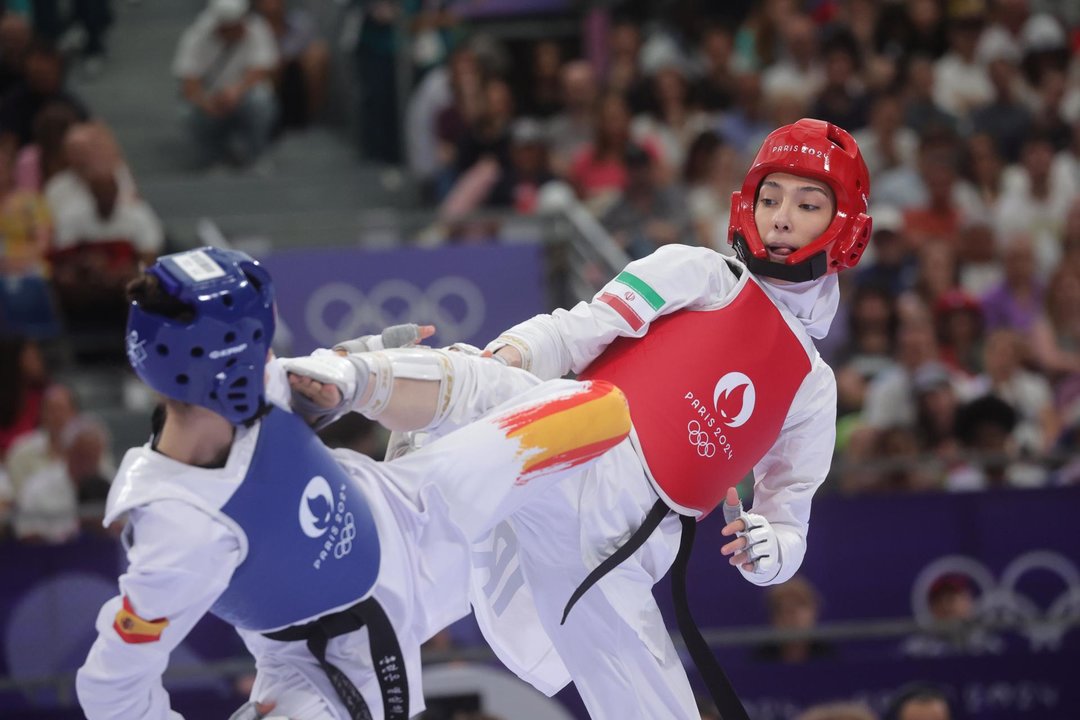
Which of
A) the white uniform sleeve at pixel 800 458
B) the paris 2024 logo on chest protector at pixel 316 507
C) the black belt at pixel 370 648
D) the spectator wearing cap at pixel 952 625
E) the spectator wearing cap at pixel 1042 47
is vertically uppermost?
the spectator wearing cap at pixel 1042 47

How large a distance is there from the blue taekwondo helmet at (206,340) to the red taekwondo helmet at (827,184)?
68.4 inches

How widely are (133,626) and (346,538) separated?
0.59m

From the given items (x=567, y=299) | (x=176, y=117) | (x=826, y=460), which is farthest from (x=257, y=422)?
(x=176, y=117)

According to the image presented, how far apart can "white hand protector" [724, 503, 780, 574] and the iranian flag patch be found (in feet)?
2.02

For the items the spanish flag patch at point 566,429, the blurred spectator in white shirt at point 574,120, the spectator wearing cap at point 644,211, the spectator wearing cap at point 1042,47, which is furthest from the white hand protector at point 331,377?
the spectator wearing cap at point 1042,47

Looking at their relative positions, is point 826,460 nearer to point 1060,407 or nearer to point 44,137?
point 1060,407

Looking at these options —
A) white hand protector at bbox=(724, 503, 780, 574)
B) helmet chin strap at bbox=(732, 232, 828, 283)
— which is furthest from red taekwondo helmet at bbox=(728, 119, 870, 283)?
white hand protector at bbox=(724, 503, 780, 574)

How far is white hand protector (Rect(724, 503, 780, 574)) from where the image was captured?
4.72 meters

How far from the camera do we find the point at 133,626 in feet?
12.0

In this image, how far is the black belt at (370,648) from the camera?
4008mm

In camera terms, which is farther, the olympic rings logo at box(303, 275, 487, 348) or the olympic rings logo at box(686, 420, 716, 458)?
the olympic rings logo at box(303, 275, 487, 348)

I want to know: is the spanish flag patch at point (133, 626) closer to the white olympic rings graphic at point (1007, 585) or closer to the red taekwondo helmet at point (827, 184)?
the red taekwondo helmet at point (827, 184)

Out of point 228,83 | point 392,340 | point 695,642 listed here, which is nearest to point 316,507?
point 392,340

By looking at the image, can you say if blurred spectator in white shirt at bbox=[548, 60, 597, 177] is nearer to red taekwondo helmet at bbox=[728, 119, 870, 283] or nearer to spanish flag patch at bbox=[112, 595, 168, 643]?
red taekwondo helmet at bbox=[728, 119, 870, 283]
